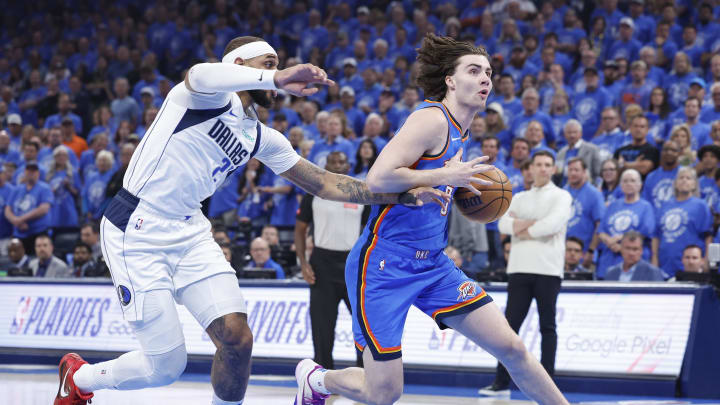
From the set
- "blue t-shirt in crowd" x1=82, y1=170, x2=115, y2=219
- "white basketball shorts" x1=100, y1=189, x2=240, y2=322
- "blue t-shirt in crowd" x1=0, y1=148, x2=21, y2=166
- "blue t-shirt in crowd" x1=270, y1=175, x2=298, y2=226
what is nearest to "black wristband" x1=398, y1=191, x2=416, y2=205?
"white basketball shorts" x1=100, y1=189, x2=240, y2=322

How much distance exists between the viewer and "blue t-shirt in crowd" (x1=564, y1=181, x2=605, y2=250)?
10859mm

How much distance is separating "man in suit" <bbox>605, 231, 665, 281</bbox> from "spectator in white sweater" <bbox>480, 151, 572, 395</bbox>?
1369 millimetres

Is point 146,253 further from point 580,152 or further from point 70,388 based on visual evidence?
point 580,152

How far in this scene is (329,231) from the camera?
28.9ft

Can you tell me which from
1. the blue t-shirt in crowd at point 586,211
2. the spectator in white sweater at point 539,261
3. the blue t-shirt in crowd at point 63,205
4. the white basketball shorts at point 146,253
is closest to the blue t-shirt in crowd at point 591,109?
the blue t-shirt in crowd at point 586,211

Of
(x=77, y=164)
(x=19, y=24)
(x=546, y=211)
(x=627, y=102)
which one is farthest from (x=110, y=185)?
(x=19, y=24)

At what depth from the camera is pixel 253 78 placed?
441 cm

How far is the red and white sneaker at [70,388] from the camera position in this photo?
568 cm

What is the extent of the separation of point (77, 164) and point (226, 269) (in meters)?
11.8

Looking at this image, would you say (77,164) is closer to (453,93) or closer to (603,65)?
(603,65)

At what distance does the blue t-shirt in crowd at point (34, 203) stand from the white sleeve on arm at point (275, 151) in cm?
1021

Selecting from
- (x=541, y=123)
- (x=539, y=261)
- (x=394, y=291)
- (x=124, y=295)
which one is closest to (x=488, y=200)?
(x=394, y=291)

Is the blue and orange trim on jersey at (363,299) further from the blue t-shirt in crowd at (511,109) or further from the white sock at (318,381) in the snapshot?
the blue t-shirt in crowd at (511,109)

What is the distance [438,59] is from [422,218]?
0.96m
